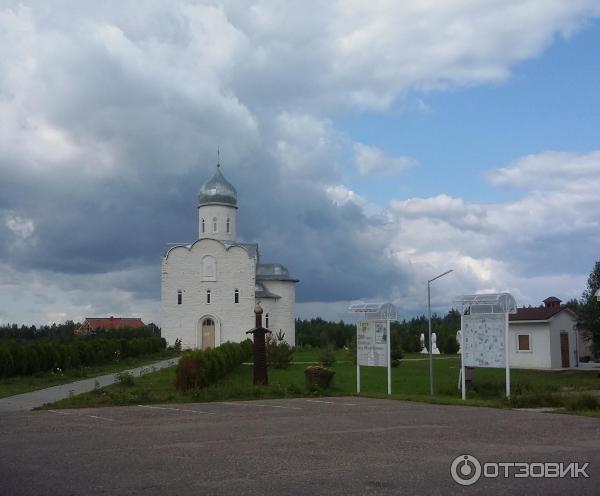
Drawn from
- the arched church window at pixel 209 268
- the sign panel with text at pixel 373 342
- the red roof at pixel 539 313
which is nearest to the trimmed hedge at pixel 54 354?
the arched church window at pixel 209 268

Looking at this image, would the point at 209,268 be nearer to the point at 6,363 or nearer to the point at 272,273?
the point at 272,273

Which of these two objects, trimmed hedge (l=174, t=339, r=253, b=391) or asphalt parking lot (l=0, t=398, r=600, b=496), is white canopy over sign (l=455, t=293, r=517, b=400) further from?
trimmed hedge (l=174, t=339, r=253, b=391)

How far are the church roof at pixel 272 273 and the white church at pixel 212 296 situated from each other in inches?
48.6

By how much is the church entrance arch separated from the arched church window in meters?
2.86

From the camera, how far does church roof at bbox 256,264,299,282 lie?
54719 mm

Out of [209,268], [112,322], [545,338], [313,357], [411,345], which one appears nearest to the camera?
[545,338]

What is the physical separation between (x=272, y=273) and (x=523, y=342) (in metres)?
24.1

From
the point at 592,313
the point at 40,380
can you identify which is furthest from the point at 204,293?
the point at 592,313

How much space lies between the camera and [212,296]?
51438 mm

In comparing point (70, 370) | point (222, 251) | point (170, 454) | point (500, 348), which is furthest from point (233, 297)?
point (170, 454)

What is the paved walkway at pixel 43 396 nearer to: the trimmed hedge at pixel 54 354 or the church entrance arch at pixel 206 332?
the trimmed hedge at pixel 54 354

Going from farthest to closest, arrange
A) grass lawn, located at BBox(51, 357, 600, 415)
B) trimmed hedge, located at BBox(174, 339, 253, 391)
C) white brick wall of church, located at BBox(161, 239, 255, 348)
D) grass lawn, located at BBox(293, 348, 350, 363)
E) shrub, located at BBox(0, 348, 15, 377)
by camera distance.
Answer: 1. white brick wall of church, located at BBox(161, 239, 255, 348)
2. grass lawn, located at BBox(293, 348, 350, 363)
3. shrub, located at BBox(0, 348, 15, 377)
4. trimmed hedge, located at BBox(174, 339, 253, 391)
5. grass lawn, located at BBox(51, 357, 600, 415)

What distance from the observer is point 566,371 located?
31.4 m

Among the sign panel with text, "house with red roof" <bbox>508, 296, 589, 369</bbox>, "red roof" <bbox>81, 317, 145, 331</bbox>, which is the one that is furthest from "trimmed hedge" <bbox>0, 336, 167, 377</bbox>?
"red roof" <bbox>81, 317, 145, 331</bbox>
